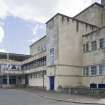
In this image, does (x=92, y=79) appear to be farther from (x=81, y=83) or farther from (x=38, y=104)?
(x=38, y=104)

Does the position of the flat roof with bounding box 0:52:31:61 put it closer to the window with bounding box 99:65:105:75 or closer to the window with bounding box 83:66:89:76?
the window with bounding box 83:66:89:76

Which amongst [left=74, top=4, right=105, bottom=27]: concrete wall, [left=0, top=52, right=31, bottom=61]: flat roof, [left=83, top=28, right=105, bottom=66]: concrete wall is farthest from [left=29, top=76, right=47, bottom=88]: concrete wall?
[left=0, top=52, right=31, bottom=61]: flat roof

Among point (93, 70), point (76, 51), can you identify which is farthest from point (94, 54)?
point (76, 51)

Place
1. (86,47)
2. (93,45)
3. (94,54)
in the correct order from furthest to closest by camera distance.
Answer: (86,47) < (93,45) < (94,54)

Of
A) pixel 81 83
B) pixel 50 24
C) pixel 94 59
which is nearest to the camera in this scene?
pixel 94 59

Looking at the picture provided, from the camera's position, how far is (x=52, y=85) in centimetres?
4231

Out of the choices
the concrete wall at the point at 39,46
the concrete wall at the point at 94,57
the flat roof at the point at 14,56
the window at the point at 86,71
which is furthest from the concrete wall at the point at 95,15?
the flat roof at the point at 14,56

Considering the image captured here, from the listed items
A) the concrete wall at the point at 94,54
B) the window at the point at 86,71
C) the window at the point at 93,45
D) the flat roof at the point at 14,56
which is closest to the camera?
the concrete wall at the point at 94,54

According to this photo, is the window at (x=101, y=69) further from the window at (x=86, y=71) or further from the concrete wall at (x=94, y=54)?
the window at (x=86, y=71)

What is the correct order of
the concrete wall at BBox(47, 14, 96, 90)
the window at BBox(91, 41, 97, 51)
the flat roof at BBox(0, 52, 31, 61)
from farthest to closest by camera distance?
the flat roof at BBox(0, 52, 31, 61) → the concrete wall at BBox(47, 14, 96, 90) → the window at BBox(91, 41, 97, 51)

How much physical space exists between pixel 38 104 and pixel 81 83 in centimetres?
2000

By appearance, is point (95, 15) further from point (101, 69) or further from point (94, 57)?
point (101, 69)

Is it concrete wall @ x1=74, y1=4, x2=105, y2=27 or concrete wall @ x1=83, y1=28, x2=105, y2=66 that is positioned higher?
concrete wall @ x1=74, y1=4, x2=105, y2=27

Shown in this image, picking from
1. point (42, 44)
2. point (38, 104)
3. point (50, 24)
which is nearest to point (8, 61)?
point (42, 44)
